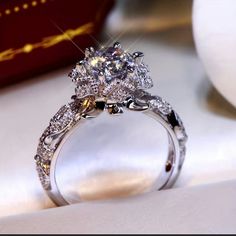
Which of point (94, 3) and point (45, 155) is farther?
point (94, 3)

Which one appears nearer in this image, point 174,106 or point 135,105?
point 135,105

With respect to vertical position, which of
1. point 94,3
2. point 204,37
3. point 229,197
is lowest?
point 229,197

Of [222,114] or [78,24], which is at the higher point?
[78,24]

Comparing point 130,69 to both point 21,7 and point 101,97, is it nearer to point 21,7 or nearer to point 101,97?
point 101,97

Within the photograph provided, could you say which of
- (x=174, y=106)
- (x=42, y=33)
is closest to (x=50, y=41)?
(x=42, y=33)

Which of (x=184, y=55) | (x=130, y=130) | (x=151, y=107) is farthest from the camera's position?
(x=184, y=55)

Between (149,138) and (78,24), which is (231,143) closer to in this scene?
(149,138)

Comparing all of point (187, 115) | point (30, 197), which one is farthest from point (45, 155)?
point (187, 115)
